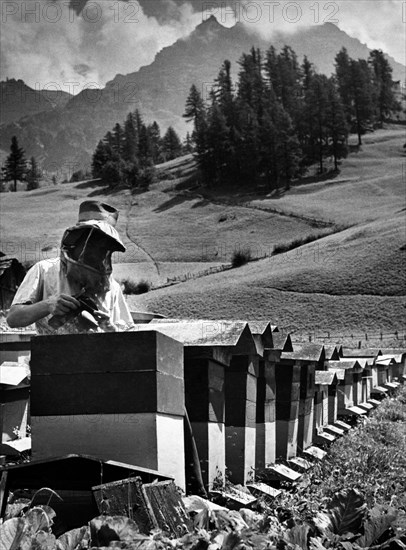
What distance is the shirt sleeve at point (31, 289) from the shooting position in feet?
18.4

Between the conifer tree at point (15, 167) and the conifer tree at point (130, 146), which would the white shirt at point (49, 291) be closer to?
the conifer tree at point (130, 146)

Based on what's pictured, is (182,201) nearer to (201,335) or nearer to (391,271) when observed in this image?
(391,271)

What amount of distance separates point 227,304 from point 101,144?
97.9 m

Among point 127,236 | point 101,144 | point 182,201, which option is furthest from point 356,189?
point 101,144

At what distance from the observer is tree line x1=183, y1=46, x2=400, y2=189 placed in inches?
5487

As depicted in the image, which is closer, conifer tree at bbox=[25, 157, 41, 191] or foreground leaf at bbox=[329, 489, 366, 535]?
foreground leaf at bbox=[329, 489, 366, 535]

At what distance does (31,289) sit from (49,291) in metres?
0.12

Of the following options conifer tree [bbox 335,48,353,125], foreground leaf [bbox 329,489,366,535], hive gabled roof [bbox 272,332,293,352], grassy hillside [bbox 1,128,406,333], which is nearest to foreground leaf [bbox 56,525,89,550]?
foreground leaf [bbox 329,489,366,535]

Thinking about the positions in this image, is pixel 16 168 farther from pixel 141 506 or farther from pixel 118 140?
pixel 141 506

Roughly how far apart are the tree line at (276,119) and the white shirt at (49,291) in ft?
435

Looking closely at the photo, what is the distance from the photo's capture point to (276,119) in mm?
141625

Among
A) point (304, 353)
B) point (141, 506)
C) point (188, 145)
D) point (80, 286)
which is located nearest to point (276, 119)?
point (188, 145)

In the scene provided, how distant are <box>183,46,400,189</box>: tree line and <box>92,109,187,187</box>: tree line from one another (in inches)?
→ 420

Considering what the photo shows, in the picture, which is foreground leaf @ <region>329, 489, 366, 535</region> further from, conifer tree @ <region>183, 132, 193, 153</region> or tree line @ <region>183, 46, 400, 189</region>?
conifer tree @ <region>183, 132, 193, 153</region>
